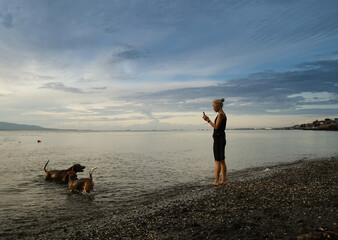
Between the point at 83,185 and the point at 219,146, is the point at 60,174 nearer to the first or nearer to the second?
the point at 83,185

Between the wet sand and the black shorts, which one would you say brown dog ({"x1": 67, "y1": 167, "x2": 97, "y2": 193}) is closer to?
the wet sand

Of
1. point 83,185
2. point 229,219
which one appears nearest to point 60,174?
point 83,185

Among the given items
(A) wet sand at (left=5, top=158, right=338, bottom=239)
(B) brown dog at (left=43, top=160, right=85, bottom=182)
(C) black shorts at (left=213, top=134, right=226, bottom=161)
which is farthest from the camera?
(B) brown dog at (left=43, top=160, right=85, bottom=182)

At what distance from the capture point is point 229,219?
21.8 feet

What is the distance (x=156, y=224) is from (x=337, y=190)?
7.47 meters

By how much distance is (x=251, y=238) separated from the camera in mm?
5434

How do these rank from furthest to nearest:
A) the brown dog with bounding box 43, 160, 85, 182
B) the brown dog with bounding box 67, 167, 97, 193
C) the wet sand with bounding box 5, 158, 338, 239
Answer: the brown dog with bounding box 43, 160, 85, 182, the brown dog with bounding box 67, 167, 97, 193, the wet sand with bounding box 5, 158, 338, 239

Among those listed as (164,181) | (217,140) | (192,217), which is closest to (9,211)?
(192,217)

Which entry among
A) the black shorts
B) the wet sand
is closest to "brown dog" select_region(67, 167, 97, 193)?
the wet sand

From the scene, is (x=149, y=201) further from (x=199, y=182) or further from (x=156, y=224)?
(x=199, y=182)

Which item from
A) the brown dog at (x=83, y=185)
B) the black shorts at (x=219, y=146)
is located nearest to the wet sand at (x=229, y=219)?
the black shorts at (x=219, y=146)

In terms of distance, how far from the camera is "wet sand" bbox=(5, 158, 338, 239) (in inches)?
227

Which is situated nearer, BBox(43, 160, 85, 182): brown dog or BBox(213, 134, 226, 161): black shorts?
BBox(213, 134, 226, 161): black shorts

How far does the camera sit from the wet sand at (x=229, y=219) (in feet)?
19.0
